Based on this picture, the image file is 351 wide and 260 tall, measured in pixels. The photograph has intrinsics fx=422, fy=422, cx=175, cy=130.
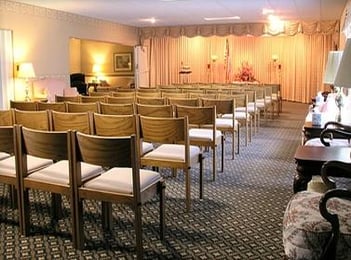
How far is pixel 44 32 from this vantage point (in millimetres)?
8539

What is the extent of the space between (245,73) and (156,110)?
1119 cm

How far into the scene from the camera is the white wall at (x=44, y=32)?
7.73 metres

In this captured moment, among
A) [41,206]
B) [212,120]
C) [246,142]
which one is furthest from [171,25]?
[41,206]

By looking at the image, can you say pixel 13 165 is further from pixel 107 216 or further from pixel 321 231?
pixel 321 231

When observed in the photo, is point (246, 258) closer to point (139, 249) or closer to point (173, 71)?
point (139, 249)

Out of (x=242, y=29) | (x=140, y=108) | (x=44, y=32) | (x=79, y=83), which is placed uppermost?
(x=242, y=29)

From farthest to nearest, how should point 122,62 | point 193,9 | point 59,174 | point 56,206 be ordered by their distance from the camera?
1. point 122,62
2. point 193,9
3. point 56,206
4. point 59,174

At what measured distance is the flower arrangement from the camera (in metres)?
15.2

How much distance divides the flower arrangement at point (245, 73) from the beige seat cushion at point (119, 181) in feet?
41.7

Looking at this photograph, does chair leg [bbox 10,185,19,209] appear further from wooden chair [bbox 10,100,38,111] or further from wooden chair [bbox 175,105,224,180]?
wooden chair [bbox 175,105,224,180]

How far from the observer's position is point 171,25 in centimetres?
1242

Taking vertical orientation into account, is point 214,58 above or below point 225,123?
above

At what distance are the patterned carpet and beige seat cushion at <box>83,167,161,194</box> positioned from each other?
446mm

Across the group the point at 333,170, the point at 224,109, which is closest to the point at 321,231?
the point at 333,170
